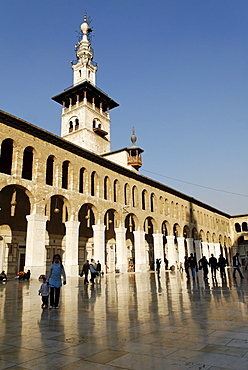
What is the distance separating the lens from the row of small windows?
23.6m

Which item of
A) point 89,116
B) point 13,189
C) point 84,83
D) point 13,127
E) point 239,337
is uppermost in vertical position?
point 84,83

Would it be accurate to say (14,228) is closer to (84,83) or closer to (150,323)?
(150,323)

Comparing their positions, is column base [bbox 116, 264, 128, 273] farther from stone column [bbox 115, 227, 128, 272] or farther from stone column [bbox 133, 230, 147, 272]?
stone column [bbox 133, 230, 147, 272]

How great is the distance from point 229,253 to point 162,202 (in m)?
28.5

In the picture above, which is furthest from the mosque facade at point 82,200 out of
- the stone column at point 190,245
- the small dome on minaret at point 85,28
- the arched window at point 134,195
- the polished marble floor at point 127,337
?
the polished marble floor at point 127,337

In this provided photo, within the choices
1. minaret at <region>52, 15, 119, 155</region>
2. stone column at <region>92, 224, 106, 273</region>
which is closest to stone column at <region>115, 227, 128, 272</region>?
stone column at <region>92, 224, 106, 273</region>

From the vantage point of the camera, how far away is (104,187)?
27203 mm

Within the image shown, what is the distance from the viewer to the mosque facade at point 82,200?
64.7 ft

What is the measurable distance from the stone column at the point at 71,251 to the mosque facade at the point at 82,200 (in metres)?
0.07

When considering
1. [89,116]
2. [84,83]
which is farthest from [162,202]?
[84,83]

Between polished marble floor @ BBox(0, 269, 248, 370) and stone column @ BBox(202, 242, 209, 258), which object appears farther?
stone column @ BBox(202, 242, 209, 258)

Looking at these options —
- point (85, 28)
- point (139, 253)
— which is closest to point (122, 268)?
point (139, 253)

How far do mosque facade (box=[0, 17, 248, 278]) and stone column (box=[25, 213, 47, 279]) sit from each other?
0.21ft

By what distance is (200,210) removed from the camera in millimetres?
45906
